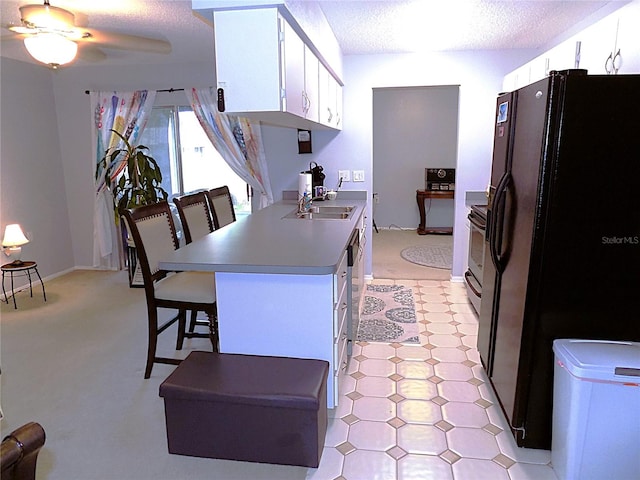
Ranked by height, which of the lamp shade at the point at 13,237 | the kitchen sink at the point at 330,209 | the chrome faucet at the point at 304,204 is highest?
the chrome faucet at the point at 304,204

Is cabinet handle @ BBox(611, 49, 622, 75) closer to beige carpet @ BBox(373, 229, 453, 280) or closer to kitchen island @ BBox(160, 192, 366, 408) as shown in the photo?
kitchen island @ BBox(160, 192, 366, 408)

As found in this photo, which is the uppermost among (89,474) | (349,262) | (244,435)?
(349,262)

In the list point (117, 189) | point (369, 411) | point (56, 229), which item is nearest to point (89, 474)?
point (369, 411)

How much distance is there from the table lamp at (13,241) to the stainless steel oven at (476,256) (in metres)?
3.96

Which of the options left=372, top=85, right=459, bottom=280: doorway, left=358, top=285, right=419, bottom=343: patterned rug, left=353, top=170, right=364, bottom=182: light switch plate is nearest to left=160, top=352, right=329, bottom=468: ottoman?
left=358, top=285, right=419, bottom=343: patterned rug

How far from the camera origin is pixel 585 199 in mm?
1747

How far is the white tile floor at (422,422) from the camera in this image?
1928 mm

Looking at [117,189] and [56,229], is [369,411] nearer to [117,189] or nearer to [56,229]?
[117,189]

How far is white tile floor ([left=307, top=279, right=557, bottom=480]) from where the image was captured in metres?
1.93

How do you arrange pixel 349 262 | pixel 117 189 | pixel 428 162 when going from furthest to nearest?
pixel 428 162 < pixel 117 189 < pixel 349 262

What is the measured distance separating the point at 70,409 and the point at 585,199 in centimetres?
271

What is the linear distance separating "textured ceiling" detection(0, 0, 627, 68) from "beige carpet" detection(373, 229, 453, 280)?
224cm


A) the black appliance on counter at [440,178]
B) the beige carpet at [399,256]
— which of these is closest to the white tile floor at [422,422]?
the beige carpet at [399,256]

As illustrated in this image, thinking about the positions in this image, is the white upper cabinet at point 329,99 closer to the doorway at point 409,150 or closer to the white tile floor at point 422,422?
the white tile floor at point 422,422
